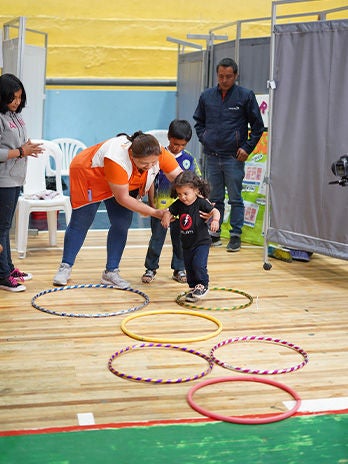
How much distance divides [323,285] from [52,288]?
2168 mm

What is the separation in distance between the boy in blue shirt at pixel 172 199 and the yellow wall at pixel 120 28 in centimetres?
499

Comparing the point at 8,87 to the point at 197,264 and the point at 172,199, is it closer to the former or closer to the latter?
the point at 172,199

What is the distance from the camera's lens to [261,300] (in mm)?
5664

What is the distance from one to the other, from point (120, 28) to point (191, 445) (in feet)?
27.6

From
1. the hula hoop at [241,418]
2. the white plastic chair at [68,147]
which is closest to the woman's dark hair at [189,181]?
the hula hoop at [241,418]

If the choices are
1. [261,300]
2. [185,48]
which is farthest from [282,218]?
[185,48]

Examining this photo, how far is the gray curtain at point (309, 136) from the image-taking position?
614cm

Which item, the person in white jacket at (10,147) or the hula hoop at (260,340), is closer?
the hula hoop at (260,340)

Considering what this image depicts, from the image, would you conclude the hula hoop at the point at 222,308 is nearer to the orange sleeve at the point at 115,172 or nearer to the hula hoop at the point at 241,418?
the orange sleeve at the point at 115,172

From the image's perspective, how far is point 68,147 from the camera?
393 inches

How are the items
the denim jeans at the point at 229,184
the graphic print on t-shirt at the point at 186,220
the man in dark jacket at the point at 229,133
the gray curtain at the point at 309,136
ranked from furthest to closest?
the denim jeans at the point at 229,184 < the man in dark jacket at the point at 229,133 < the gray curtain at the point at 309,136 < the graphic print on t-shirt at the point at 186,220

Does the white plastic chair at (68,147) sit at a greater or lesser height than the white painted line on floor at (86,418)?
greater

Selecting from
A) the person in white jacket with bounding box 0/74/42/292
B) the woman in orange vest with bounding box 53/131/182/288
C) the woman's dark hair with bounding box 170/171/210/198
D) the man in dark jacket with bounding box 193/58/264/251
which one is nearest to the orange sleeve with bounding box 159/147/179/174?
the woman in orange vest with bounding box 53/131/182/288

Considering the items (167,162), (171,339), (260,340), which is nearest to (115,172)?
(167,162)
